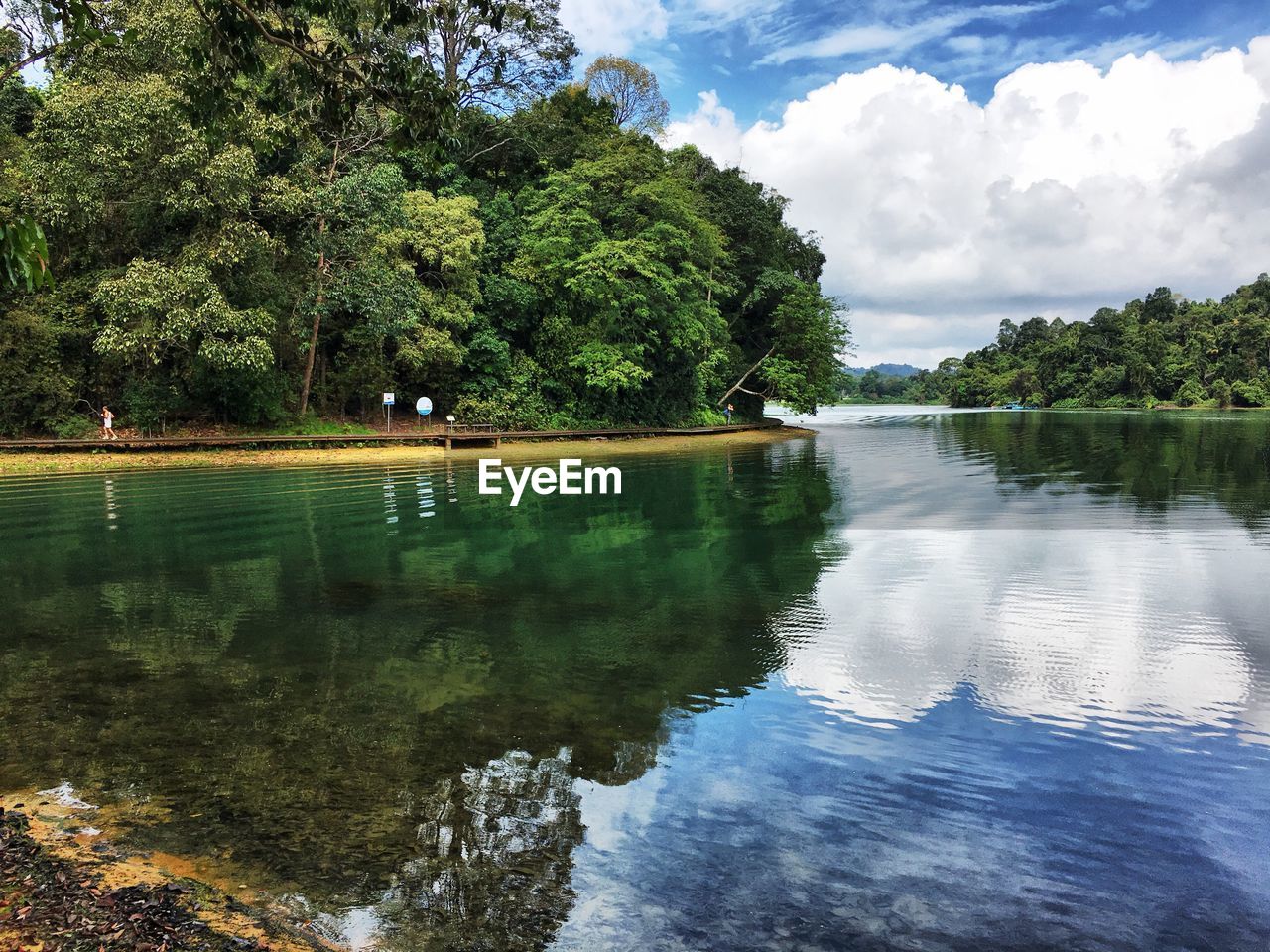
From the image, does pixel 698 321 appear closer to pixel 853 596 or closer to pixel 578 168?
pixel 578 168

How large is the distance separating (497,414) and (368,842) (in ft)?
92.4

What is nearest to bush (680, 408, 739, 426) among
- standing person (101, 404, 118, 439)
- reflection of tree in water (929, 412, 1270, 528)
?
reflection of tree in water (929, 412, 1270, 528)

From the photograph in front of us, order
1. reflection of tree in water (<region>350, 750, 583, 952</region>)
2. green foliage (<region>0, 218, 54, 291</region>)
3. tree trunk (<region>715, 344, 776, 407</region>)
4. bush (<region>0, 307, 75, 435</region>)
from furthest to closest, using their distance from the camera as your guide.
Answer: tree trunk (<region>715, 344, 776, 407</region>), bush (<region>0, 307, 75, 435</region>), reflection of tree in water (<region>350, 750, 583, 952</region>), green foliage (<region>0, 218, 54, 291</region>)

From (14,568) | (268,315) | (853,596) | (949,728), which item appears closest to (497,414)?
(268,315)

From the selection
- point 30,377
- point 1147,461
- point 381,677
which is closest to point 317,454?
point 30,377

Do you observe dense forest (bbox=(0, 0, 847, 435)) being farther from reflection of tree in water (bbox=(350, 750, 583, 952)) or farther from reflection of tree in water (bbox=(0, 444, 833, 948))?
reflection of tree in water (bbox=(350, 750, 583, 952))

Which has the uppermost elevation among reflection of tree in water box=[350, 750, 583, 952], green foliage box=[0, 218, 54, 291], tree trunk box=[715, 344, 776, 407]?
tree trunk box=[715, 344, 776, 407]

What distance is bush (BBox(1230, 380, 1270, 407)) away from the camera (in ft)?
230

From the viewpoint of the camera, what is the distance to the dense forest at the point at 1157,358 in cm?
7300

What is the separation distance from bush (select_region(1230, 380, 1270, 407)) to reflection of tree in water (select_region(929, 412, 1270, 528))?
3709cm

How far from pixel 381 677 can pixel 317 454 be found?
20414 mm

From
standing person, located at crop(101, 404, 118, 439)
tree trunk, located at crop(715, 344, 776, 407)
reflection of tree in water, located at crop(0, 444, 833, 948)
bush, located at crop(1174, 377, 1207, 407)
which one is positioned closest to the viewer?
reflection of tree in water, located at crop(0, 444, 833, 948)

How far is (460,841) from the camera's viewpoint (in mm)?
3811

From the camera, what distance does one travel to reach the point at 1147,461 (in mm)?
23547
